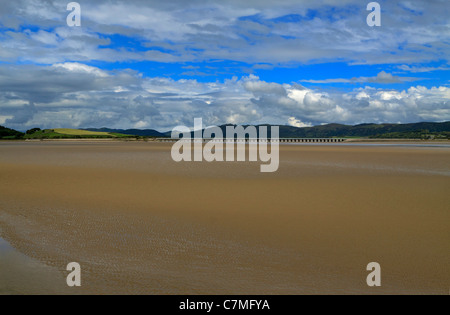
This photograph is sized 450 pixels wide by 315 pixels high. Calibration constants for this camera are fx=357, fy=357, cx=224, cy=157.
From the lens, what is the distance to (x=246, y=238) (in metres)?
9.00

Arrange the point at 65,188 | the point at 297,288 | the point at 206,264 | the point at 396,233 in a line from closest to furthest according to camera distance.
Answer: the point at 297,288
the point at 206,264
the point at 396,233
the point at 65,188

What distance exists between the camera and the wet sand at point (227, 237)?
646cm

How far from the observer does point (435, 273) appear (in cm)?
685

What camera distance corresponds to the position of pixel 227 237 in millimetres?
9078

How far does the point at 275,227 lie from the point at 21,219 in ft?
24.6

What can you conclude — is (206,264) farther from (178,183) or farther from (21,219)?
(178,183)

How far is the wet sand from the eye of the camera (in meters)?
6.46

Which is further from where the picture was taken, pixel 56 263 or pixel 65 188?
pixel 65 188

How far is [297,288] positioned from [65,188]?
13.0 m

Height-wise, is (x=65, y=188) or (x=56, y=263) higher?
(x=65, y=188)
